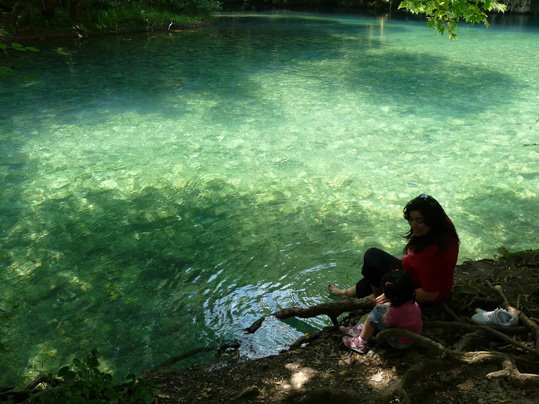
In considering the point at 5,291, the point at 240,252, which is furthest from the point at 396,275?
the point at 5,291

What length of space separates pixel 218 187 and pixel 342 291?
403 cm

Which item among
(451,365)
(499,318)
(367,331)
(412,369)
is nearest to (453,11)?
(499,318)

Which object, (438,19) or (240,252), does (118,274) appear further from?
(438,19)

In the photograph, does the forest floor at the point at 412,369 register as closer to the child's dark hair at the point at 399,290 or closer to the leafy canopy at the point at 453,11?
the child's dark hair at the point at 399,290

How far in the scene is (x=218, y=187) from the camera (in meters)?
8.66

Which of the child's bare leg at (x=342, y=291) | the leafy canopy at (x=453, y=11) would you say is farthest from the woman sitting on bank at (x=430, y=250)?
the leafy canopy at (x=453, y=11)

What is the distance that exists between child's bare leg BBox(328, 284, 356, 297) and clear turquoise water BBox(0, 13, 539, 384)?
0.15 metres

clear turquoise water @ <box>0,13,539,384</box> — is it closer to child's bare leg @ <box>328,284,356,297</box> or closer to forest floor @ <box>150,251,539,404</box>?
child's bare leg @ <box>328,284,356,297</box>

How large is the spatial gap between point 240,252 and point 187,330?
1706 mm

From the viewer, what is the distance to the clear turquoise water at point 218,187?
526 cm

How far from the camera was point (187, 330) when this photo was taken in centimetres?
503

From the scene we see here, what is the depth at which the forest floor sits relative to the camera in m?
3.11

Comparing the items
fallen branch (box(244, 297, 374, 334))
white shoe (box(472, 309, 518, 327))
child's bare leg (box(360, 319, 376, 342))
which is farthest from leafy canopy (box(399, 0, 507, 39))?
child's bare leg (box(360, 319, 376, 342))

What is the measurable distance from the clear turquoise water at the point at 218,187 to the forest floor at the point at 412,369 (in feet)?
2.32
